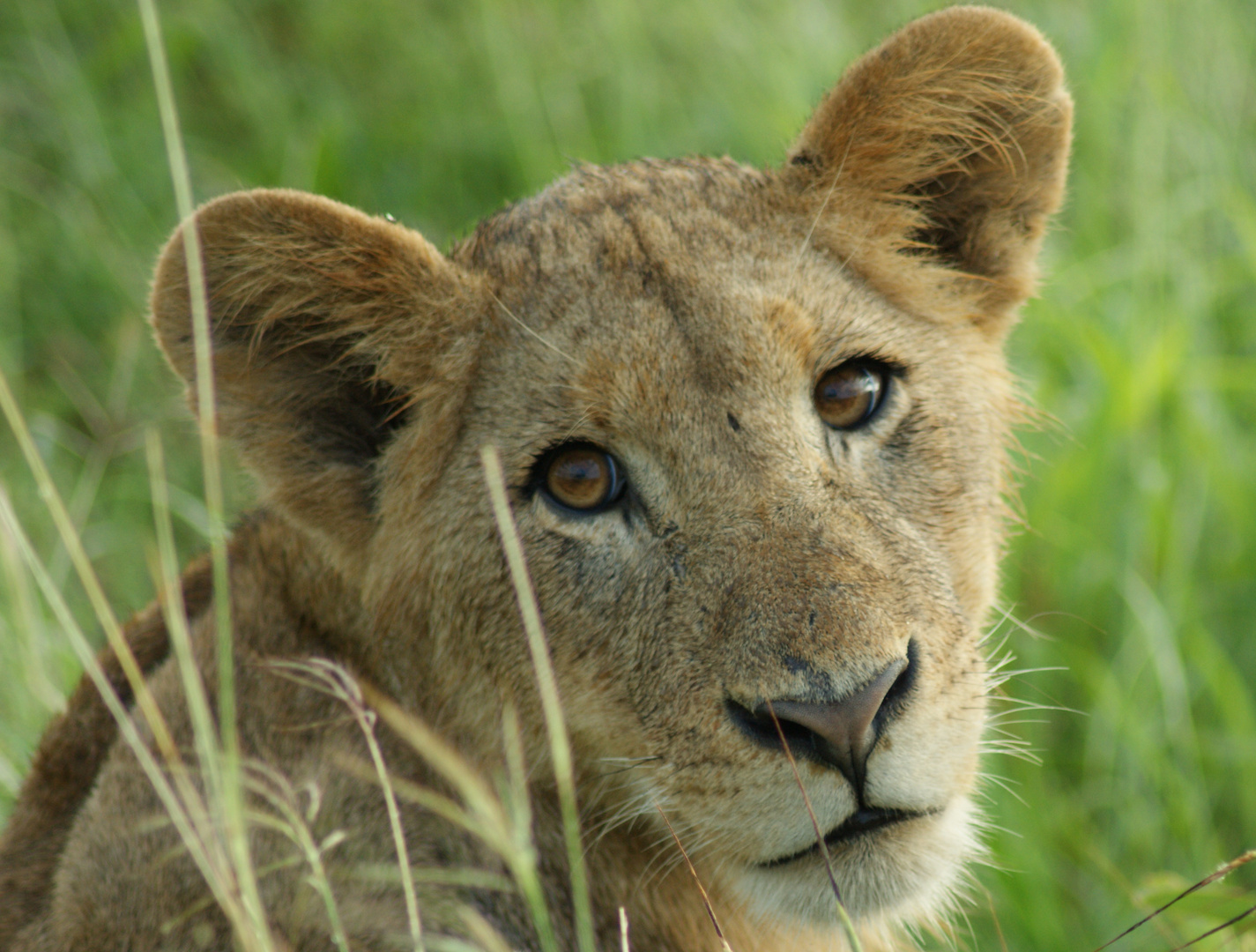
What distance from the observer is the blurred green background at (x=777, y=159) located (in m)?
4.09

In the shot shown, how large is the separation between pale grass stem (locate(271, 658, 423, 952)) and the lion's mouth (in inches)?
28.0

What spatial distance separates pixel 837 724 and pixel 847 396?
3.04 feet

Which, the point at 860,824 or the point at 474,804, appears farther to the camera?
the point at 860,824

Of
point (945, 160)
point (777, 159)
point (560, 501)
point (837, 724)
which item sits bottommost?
point (837, 724)

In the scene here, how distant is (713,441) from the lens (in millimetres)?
2719

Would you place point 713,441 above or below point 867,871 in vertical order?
above

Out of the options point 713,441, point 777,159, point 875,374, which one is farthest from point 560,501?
point 777,159

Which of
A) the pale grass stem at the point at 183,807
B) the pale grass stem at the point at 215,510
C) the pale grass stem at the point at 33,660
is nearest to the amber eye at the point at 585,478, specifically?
the pale grass stem at the point at 215,510

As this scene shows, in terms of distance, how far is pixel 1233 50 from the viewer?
5965 mm

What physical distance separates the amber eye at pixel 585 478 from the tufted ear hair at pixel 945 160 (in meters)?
0.83

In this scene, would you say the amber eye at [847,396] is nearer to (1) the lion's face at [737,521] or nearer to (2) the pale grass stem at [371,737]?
(1) the lion's face at [737,521]

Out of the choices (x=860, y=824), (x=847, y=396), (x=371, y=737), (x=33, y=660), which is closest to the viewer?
(x=371, y=737)

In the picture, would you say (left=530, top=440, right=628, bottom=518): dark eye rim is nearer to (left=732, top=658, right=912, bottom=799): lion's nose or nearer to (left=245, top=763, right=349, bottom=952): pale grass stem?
(left=732, top=658, right=912, bottom=799): lion's nose

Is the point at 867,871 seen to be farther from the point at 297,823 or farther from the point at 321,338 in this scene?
the point at 321,338
